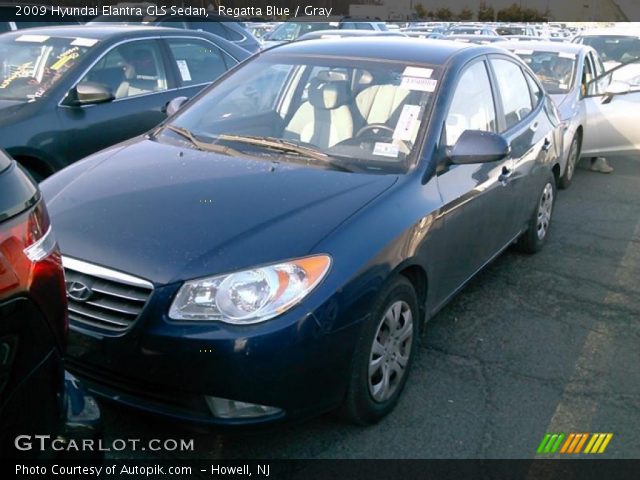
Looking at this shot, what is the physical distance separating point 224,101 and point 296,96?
17.8 inches

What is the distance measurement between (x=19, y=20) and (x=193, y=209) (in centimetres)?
951

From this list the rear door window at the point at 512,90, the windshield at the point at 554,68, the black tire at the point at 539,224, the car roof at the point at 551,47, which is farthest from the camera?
the car roof at the point at 551,47

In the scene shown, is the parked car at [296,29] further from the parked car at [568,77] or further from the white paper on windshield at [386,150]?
the white paper on windshield at [386,150]

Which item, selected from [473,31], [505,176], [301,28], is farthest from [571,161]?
[473,31]

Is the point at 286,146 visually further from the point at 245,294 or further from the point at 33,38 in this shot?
the point at 33,38

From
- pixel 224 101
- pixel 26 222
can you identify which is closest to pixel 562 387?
pixel 224 101

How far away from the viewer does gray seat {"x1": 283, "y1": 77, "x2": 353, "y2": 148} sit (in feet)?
12.6

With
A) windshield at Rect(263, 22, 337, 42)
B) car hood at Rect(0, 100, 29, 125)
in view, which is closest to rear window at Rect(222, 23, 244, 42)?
windshield at Rect(263, 22, 337, 42)

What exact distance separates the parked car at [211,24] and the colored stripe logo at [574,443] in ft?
28.1

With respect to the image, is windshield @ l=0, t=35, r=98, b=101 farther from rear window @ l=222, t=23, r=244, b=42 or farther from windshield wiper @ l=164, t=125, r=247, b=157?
rear window @ l=222, t=23, r=244, b=42

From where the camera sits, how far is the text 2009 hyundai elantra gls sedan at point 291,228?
2607 millimetres

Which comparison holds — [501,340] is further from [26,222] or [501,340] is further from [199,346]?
[26,222]

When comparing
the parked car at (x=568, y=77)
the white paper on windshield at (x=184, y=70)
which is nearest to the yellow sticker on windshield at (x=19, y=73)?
the white paper on windshield at (x=184, y=70)

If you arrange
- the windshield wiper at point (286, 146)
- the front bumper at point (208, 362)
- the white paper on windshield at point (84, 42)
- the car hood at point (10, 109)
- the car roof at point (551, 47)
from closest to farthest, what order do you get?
the front bumper at point (208, 362) → the windshield wiper at point (286, 146) → the car hood at point (10, 109) → the white paper on windshield at point (84, 42) → the car roof at point (551, 47)
